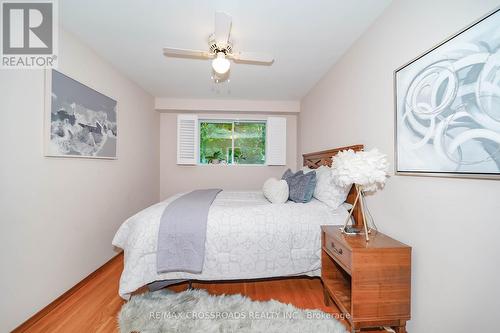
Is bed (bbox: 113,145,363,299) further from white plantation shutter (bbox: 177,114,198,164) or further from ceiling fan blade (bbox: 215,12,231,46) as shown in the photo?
white plantation shutter (bbox: 177,114,198,164)

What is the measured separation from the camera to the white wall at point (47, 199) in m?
1.44

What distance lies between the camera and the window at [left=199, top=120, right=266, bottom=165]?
4371 mm

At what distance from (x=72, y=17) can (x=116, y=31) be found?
12.5 inches

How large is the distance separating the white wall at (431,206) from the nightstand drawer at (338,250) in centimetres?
44

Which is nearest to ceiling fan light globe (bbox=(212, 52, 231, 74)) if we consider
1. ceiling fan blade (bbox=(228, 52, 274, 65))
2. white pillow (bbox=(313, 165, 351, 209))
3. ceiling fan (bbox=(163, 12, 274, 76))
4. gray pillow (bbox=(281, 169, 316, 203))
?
ceiling fan (bbox=(163, 12, 274, 76))

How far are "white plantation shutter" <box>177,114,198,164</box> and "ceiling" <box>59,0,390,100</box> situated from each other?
1.20m

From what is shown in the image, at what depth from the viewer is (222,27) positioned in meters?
1.60

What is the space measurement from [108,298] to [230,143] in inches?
125

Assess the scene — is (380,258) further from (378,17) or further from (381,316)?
(378,17)

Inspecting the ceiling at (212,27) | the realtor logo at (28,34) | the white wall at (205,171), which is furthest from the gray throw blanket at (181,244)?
the white wall at (205,171)

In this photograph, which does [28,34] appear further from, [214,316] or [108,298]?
[214,316]

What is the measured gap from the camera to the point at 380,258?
4.25ft

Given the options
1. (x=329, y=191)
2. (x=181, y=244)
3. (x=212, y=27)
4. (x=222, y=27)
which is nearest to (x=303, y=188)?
(x=329, y=191)

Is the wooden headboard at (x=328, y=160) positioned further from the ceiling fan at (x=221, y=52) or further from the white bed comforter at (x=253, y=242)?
the ceiling fan at (x=221, y=52)
